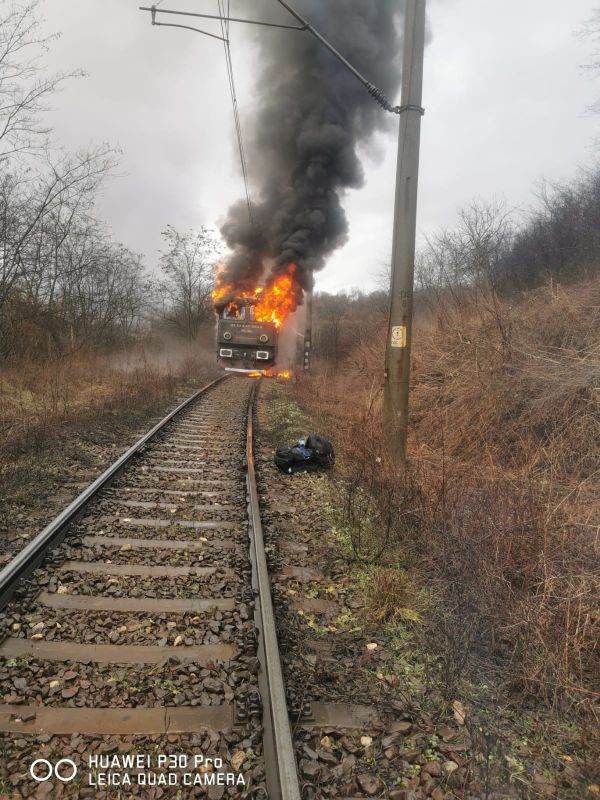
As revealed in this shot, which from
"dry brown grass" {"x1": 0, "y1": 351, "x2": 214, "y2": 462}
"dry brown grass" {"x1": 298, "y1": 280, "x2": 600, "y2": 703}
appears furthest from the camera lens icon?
"dry brown grass" {"x1": 0, "y1": 351, "x2": 214, "y2": 462}

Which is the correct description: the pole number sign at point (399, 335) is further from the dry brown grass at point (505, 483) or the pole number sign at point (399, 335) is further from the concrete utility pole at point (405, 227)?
the dry brown grass at point (505, 483)

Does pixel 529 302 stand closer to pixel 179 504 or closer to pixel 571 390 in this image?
pixel 571 390

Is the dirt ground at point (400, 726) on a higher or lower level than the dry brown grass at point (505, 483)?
lower

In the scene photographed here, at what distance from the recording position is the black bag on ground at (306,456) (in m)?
6.45

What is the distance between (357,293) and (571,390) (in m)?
44.9

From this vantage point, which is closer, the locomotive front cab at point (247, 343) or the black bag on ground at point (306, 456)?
the black bag on ground at point (306, 456)

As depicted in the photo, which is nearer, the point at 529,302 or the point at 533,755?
the point at 533,755

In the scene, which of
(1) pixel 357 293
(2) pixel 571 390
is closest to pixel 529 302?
(2) pixel 571 390

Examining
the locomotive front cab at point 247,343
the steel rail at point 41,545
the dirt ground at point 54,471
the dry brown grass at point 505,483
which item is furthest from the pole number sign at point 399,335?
the locomotive front cab at point 247,343

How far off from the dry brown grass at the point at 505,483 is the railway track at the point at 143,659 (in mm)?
1231

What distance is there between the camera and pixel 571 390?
5.80 metres

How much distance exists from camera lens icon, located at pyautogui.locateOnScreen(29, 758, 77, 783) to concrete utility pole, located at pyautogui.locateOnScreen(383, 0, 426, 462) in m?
4.21

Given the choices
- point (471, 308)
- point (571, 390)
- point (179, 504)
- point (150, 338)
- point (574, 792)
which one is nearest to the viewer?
point (574, 792)

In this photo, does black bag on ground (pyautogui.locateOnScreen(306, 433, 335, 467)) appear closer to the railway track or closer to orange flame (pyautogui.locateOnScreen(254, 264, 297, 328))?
the railway track
